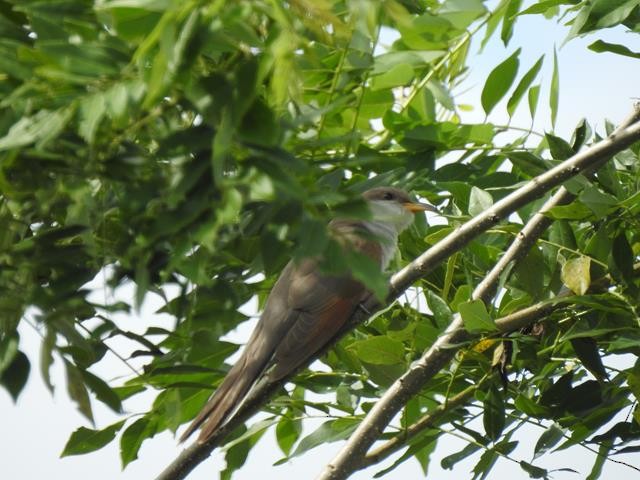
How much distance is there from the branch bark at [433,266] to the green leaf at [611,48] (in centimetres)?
63

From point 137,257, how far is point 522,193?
3.78 ft

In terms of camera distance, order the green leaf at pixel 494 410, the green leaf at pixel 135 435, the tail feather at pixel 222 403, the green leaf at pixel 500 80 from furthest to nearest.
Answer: the green leaf at pixel 500 80, the green leaf at pixel 135 435, the green leaf at pixel 494 410, the tail feather at pixel 222 403

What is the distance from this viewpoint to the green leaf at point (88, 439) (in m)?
3.48

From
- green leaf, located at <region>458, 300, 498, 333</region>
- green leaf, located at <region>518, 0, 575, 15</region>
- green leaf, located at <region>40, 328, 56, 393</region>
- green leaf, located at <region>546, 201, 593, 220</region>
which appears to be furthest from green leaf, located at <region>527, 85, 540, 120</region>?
green leaf, located at <region>40, 328, 56, 393</region>

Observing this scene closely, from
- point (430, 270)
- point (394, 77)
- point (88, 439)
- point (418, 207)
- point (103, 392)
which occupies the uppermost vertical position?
point (394, 77)

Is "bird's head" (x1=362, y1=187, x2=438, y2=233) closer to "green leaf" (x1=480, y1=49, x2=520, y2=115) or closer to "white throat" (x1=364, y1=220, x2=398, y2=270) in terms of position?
"white throat" (x1=364, y1=220, x2=398, y2=270)

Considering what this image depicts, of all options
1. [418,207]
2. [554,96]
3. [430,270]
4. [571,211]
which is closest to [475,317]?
[430,270]

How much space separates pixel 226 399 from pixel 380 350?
47 centimetres

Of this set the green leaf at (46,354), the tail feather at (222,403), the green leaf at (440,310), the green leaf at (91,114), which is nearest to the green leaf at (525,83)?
the green leaf at (440,310)

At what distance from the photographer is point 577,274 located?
10.6 feet

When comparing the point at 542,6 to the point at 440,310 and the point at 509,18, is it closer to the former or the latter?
the point at 509,18

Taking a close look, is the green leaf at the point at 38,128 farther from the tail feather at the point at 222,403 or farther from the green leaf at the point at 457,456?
the green leaf at the point at 457,456

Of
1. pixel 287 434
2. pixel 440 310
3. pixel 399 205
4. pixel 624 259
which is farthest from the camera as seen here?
pixel 399 205

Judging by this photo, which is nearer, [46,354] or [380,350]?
[46,354]
